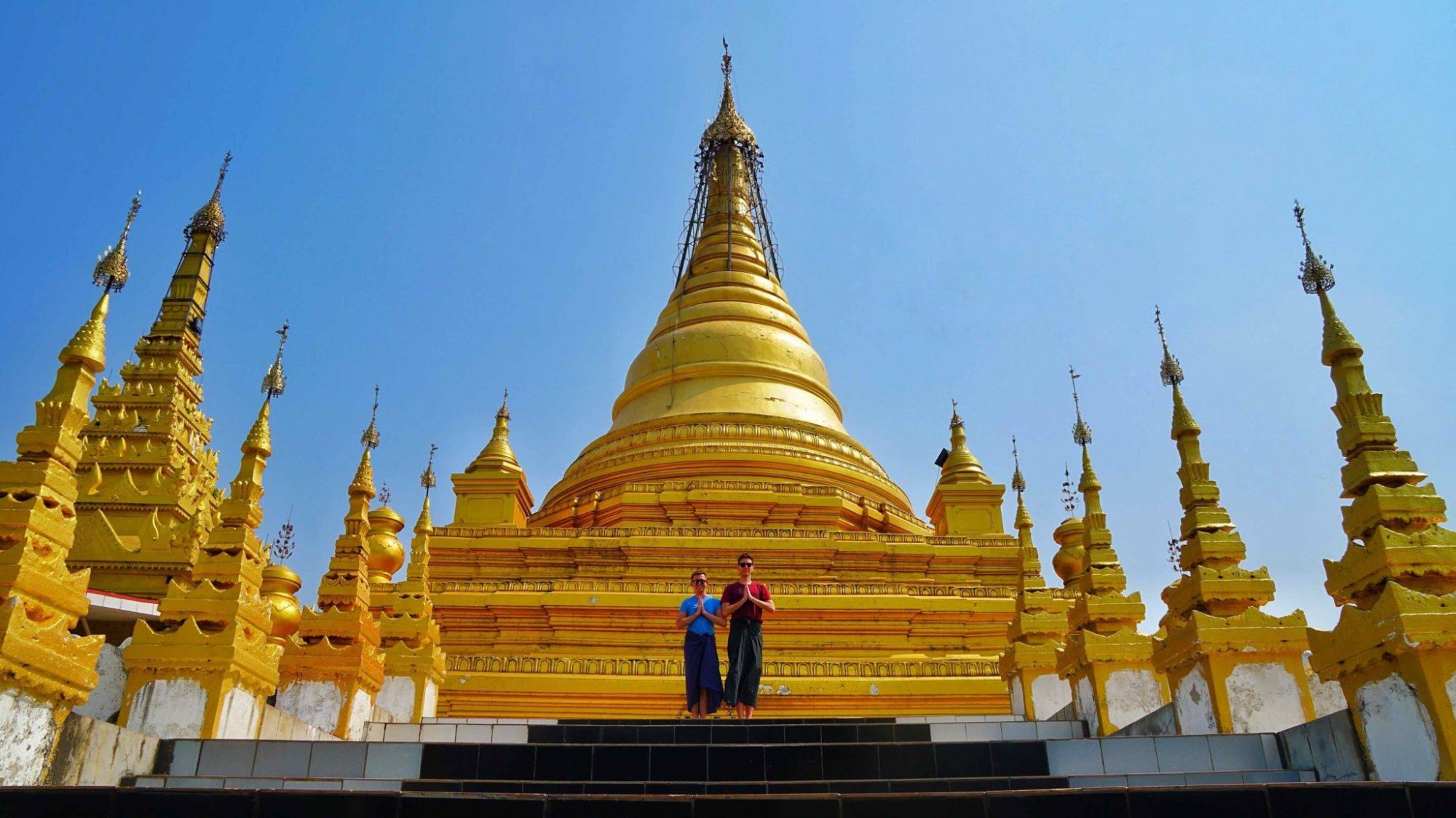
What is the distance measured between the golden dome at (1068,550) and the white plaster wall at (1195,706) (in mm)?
14476

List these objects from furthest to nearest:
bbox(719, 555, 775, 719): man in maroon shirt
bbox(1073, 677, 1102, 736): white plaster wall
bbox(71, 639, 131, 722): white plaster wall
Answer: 1. bbox(719, 555, 775, 719): man in maroon shirt
2. bbox(1073, 677, 1102, 736): white plaster wall
3. bbox(71, 639, 131, 722): white plaster wall

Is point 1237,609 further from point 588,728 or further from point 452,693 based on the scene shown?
point 452,693

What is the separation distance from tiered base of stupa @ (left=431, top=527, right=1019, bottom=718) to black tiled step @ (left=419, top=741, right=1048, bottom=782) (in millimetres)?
8637

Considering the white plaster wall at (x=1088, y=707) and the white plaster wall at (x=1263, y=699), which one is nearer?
the white plaster wall at (x=1263, y=699)

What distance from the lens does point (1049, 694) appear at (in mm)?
11820

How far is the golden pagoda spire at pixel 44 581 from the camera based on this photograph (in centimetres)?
581

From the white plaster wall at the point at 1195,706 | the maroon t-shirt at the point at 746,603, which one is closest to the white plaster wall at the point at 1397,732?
the white plaster wall at the point at 1195,706

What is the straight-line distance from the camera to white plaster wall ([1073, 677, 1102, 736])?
9539mm

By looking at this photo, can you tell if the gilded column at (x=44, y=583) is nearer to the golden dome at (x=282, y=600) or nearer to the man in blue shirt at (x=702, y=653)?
the golden dome at (x=282, y=600)

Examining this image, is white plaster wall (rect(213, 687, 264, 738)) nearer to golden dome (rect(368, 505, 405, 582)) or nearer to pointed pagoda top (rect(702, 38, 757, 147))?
golden dome (rect(368, 505, 405, 582))

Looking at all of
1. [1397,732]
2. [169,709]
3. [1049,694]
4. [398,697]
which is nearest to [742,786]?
[1397,732]

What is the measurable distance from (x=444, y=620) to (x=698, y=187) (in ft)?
73.7

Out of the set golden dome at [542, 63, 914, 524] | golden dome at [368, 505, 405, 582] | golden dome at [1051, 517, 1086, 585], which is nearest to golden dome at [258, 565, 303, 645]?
golden dome at [368, 505, 405, 582]

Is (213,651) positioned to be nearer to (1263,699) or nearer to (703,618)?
(703,618)
